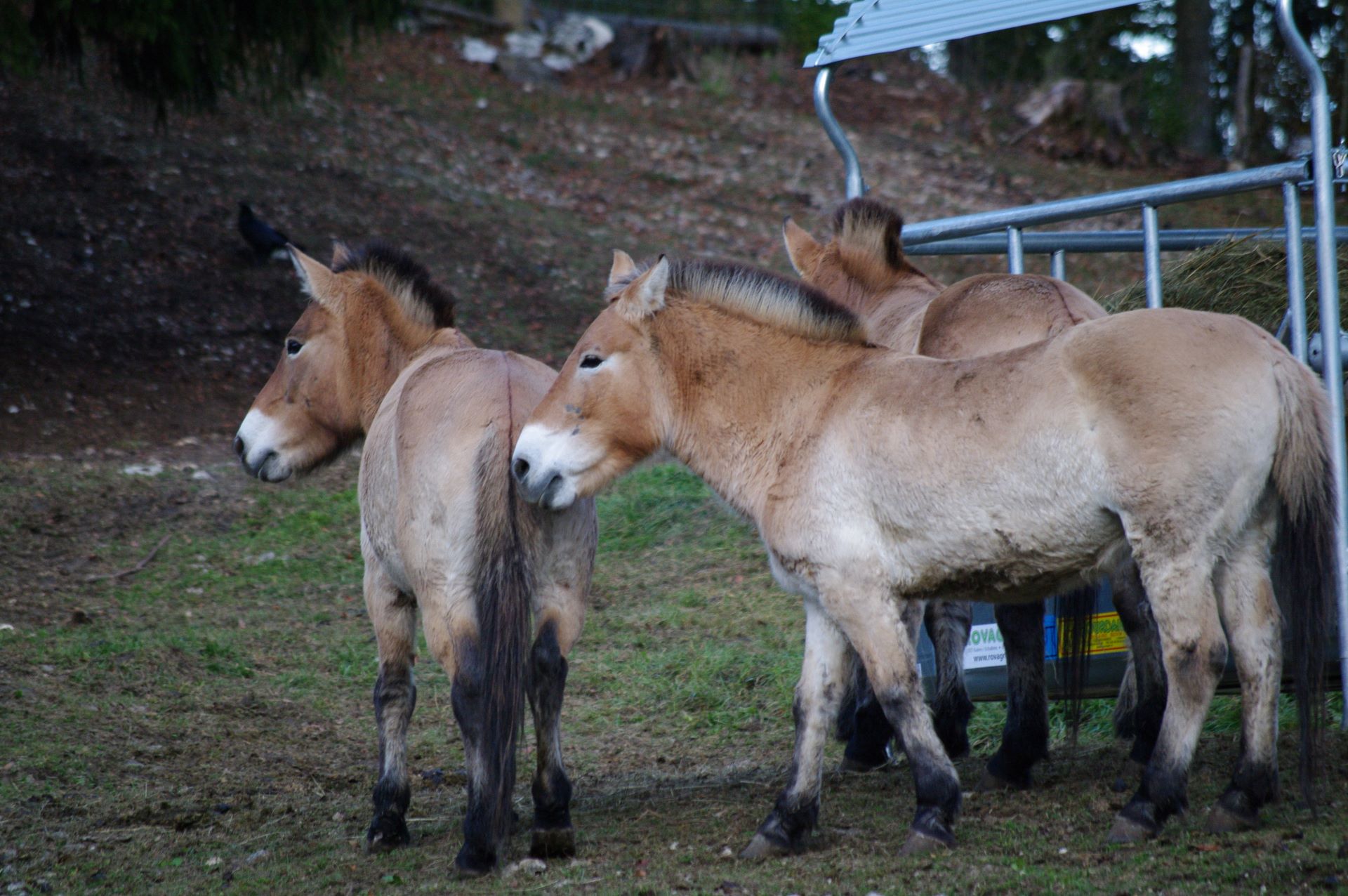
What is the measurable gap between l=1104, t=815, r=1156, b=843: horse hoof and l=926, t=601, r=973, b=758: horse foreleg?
1.64 meters

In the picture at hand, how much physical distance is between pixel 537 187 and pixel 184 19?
7270 mm

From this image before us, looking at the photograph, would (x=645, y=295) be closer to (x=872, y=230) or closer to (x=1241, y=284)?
(x=872, y=230)

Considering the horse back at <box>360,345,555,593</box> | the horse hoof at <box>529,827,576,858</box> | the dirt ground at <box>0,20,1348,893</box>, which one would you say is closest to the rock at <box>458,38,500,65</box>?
the dirt ground at <box>0,20,1348,893</box>

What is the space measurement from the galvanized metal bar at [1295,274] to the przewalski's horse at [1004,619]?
2.35 ft

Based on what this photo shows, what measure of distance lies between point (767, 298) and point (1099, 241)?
269 cm

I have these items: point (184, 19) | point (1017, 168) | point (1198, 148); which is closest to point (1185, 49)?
point (1198, 148)

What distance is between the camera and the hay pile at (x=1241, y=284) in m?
6.39

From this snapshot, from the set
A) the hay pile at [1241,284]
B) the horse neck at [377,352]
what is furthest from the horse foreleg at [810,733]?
the hay pile at [1241,284]

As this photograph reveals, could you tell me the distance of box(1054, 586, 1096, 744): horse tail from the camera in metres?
5.23

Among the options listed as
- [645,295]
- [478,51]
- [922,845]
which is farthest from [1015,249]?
[478,51]

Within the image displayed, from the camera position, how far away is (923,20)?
242 inches

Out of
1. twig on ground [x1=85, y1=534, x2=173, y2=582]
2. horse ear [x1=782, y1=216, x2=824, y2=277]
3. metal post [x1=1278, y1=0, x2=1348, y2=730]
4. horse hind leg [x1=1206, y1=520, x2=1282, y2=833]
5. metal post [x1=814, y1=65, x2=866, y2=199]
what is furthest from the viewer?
twig on ground [x1=85, y1=534, x2=173, y2=582]

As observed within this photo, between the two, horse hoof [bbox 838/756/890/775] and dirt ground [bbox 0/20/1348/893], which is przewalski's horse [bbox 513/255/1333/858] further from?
horse hoof [bbox 838/756/890/775]

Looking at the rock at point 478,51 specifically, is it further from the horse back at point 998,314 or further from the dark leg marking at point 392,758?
the dark leg marking at point 392,758
